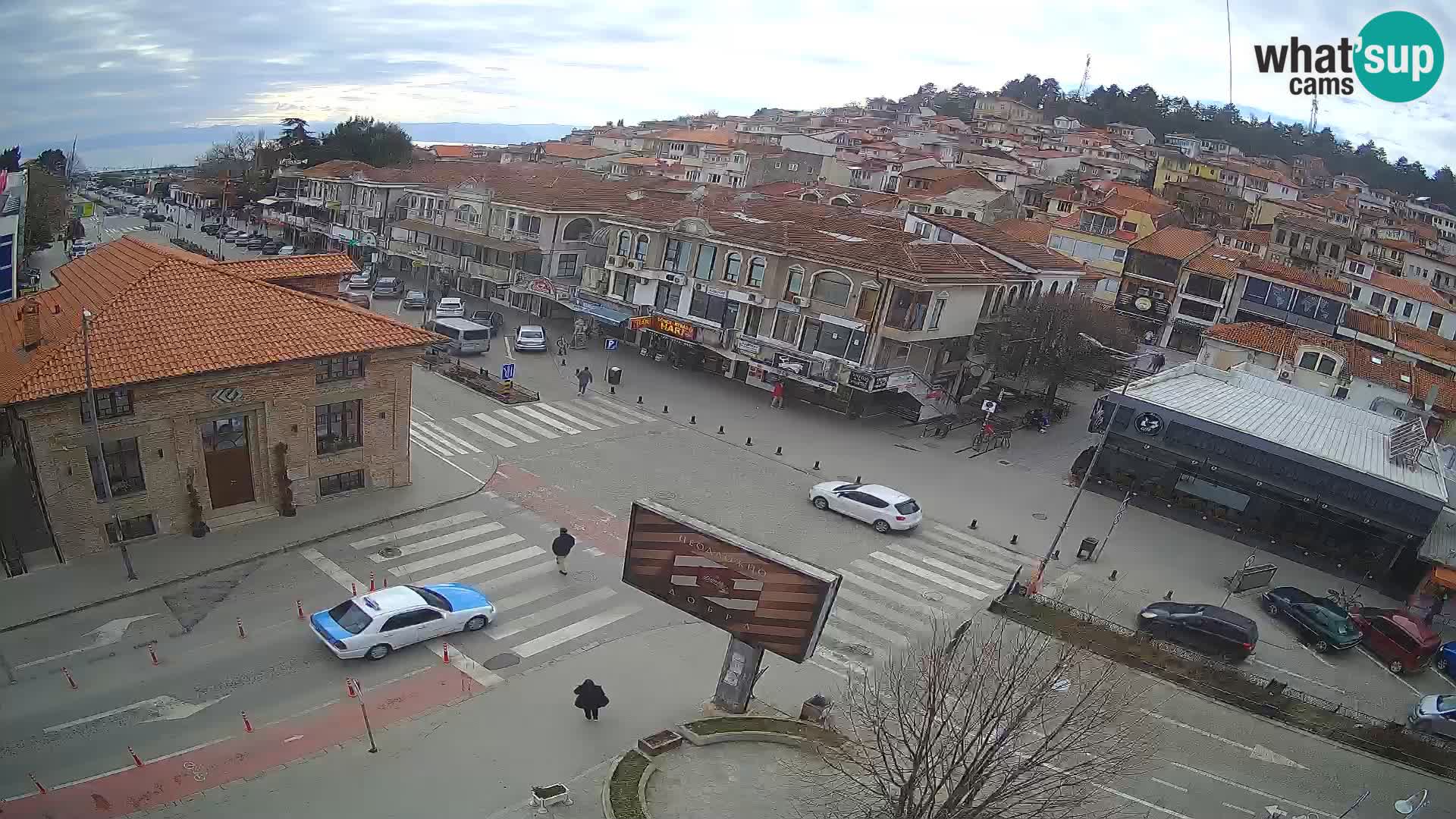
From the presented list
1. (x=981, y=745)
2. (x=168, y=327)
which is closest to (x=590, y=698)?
(x=981, y=745)

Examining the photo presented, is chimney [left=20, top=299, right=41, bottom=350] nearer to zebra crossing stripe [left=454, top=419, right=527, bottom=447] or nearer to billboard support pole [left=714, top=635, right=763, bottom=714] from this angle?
zebra crossing stripe [left=454, top=419, right=527, bottom=447]

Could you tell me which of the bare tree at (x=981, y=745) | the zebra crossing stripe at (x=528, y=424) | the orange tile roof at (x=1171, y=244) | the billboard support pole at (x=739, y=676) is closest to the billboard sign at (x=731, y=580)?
the billboard support pole at (x=739, y=676)

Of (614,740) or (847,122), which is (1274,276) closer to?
(614,740)

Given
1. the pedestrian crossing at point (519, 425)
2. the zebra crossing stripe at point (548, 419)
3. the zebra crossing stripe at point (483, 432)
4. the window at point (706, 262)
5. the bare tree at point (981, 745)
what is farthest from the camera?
the window at point (706, 262)

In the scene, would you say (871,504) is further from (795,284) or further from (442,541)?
(795,284)

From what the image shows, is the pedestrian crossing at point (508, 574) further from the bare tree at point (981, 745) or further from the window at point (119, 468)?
the bare tree at point (981, 745)

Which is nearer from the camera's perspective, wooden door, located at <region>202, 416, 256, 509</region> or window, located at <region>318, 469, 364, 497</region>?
wooden door, located at <region>202, 416, 256, 509</region>

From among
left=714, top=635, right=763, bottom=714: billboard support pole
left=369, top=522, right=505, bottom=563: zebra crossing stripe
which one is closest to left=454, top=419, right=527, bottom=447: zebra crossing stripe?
left=369, top=522, right=505, bottom=563: zebra crossing stripe
